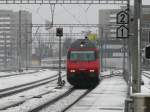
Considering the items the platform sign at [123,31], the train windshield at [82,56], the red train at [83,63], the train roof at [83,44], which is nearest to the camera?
the platform sign at [123,31]

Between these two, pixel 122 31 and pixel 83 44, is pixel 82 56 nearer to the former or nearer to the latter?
pixel 83 44

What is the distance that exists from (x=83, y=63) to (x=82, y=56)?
586mm

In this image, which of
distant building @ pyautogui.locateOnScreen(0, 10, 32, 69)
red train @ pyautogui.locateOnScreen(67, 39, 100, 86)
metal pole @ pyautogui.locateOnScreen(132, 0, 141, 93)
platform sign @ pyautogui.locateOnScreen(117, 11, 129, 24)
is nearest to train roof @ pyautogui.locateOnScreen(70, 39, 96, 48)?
red train @ pyautogui.locateOnScreen(67, 39, 100, 86)

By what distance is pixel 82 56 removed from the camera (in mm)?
35688

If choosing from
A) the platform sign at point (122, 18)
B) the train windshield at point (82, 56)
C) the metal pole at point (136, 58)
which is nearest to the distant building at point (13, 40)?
the train windshield at point (82, 56)

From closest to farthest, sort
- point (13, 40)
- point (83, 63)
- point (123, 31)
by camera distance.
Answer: point (123, 31) → point (83, 63) → point (13, 40)

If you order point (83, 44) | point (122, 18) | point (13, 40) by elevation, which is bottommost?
point (83, 44)

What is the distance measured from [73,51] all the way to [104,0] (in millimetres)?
7954

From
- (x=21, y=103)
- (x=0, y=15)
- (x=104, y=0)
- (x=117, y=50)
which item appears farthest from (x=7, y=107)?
(x=0, y=15)

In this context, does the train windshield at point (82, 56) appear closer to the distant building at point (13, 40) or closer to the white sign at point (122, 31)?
the white sign at point (122, 31)

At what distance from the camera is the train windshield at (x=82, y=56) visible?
35344 millimetres

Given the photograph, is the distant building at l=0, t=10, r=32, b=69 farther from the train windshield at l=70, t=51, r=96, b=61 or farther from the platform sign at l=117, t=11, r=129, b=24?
the platform sign at l=117, t=11, r=129, b=24

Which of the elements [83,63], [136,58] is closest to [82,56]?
[83,63]

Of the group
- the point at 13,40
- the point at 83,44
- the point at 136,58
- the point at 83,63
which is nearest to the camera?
the point at 136,58
